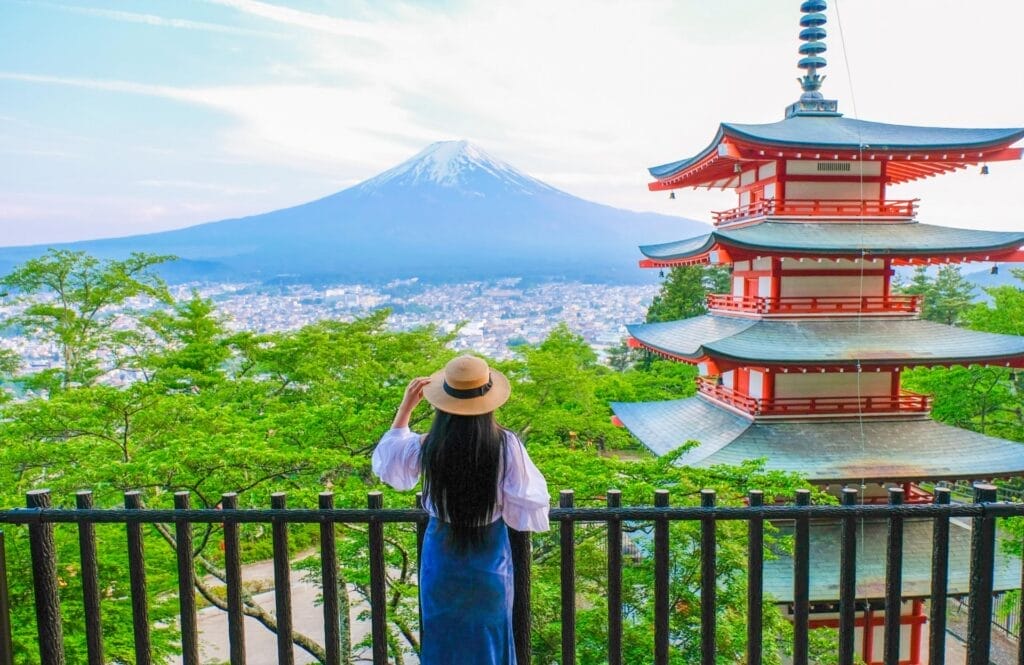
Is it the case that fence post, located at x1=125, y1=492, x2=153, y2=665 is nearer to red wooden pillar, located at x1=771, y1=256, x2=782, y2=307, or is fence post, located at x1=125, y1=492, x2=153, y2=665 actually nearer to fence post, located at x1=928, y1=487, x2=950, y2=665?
fence post, located at x1=928, y1=487, x2=950, y2=665

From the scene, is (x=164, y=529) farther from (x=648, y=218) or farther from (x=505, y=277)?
(x=648, y=218)

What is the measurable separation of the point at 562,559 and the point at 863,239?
9.14m

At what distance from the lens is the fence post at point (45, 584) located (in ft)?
7.36

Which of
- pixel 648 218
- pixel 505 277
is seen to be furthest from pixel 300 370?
pixel 648 218

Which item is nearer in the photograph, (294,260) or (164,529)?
(164,529)

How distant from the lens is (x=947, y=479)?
28.0 ft

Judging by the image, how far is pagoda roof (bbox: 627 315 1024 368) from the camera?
354 inches

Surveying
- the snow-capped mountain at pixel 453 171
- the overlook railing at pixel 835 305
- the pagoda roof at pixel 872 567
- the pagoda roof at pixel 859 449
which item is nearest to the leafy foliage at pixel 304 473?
the pagoda roof at pixel 872 567

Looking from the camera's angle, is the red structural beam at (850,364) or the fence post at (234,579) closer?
the fence post at (234,579)

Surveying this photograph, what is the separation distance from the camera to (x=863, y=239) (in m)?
9.59

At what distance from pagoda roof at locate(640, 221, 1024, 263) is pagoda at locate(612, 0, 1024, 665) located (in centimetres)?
3

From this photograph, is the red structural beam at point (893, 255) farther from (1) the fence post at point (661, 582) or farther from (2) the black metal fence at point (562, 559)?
(1) the fence post at point (661, 582)

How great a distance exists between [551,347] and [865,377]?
7.98m

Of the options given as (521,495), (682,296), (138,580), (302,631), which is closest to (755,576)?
(521,495)
